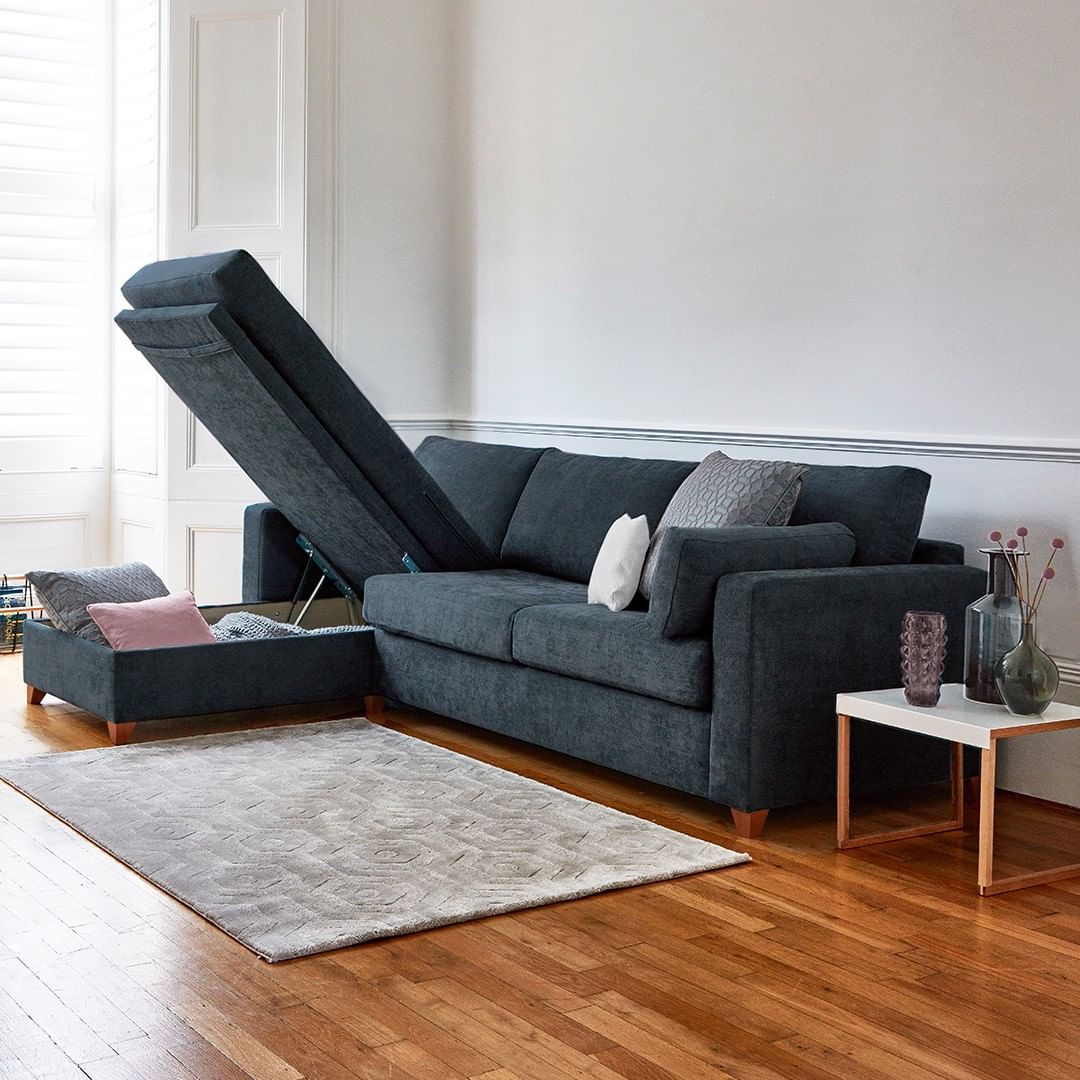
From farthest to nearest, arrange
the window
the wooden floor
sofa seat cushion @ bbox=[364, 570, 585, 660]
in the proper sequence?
1. the window
2. sofa seat cushion @ bbox=[364, 570, 585, 660]
3. the wooden floor

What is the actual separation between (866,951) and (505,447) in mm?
2981

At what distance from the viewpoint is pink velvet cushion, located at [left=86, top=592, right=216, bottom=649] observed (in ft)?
14.7

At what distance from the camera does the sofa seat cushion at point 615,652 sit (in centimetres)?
353

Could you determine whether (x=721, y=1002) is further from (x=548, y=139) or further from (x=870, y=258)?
(x=548, y=139)

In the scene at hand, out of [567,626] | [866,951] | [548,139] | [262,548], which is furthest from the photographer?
[548,139]

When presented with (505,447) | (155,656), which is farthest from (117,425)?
(155,656)

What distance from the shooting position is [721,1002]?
8.28 ft

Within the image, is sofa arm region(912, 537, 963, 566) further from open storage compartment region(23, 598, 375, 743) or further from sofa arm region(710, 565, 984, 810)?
open storage compartment region(23, 598, 375, 743)

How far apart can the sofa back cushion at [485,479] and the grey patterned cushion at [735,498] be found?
42.2 inches

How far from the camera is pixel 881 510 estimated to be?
3.90m

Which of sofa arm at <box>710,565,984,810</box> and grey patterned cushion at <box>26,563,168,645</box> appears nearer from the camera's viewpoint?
sofa arm at <box>710,565,984,810</box>

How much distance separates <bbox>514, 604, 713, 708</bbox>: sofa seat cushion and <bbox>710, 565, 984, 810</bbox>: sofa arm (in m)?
0.07

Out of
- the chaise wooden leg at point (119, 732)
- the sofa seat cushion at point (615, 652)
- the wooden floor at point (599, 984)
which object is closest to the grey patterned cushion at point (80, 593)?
the chaise wooden leg at point (119, 732)

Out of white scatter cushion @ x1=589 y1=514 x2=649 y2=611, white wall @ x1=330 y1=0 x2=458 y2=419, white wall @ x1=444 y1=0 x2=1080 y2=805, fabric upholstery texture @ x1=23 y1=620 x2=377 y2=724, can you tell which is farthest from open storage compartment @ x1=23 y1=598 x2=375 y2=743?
white wall @ x1=330 y1=0 x2=458 y2=419
